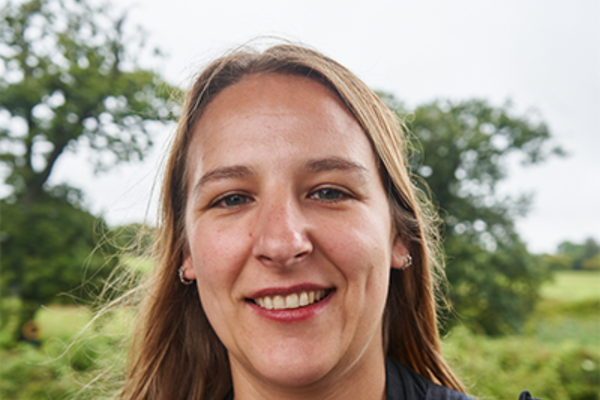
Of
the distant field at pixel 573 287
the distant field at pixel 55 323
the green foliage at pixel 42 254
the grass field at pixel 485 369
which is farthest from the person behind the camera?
the distant field at pixel 573 287

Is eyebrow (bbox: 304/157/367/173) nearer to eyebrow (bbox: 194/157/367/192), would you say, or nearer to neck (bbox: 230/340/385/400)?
eyebrow (bbox: 194/157/367/192)

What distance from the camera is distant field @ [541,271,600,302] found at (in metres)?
14.6

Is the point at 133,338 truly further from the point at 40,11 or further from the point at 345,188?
the point at 40,11

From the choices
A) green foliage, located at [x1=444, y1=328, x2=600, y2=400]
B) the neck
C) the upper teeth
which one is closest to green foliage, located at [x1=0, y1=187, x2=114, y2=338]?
green foliage, located at [x1=444, y1=328, x2=600, y2=400]

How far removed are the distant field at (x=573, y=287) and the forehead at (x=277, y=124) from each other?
1566cm

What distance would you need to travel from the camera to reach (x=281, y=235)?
1.41m

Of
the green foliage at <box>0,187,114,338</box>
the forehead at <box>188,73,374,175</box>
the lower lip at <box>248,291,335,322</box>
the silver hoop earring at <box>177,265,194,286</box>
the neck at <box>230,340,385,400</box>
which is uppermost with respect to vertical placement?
the forehead at <box>188,73,374,175</box>

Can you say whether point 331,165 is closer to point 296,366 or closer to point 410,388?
point 296,366

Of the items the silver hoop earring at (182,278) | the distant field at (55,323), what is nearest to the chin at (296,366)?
the silver hoop earring at (182,278)

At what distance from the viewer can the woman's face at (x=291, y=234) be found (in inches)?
56.5

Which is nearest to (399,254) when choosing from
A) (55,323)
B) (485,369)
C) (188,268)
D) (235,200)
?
(235,200)

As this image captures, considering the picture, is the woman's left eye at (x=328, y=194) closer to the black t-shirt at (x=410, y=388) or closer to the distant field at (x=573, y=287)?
the black t-shirt at (x=410, y=388)

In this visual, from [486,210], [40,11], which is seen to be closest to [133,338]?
[40,11]

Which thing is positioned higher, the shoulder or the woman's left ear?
the woman's left ear
